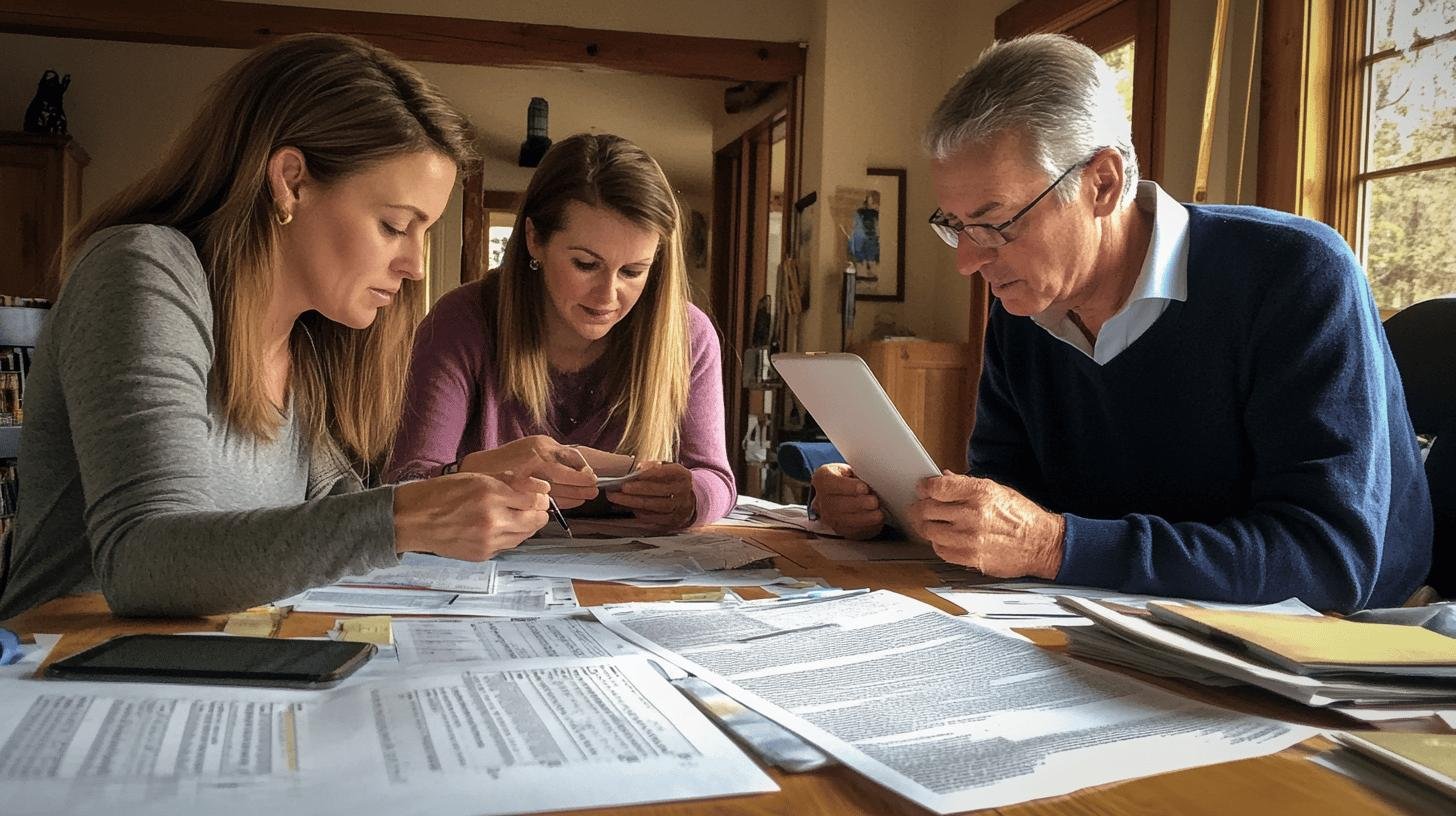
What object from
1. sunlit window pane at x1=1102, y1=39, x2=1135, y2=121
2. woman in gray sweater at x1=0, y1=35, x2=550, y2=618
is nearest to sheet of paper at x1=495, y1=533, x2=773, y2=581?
woman in gray sweater at x1=0, y1=35, x2=550, y2=618

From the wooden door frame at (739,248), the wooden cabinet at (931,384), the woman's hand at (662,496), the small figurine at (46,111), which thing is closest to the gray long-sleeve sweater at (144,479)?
the woman's hand at (662,496)

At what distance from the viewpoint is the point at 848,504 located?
1.55 metres

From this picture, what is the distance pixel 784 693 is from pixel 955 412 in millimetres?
3927

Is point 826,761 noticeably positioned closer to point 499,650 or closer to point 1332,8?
point 499,650

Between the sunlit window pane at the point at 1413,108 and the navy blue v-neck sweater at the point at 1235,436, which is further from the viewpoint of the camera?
the sunlit window pane at the point at 1413,108

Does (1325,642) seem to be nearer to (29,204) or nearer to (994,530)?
(994,530)

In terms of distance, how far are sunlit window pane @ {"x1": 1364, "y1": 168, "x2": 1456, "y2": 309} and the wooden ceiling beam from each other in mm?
3010

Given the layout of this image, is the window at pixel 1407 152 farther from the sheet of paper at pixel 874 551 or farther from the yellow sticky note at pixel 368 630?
the yellow sticky note at pixel 368 630

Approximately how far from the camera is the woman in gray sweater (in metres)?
0.95

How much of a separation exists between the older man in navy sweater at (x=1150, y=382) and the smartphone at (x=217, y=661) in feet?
A: 2.23

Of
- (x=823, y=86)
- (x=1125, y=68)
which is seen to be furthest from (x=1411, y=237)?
(x=823, y=86)

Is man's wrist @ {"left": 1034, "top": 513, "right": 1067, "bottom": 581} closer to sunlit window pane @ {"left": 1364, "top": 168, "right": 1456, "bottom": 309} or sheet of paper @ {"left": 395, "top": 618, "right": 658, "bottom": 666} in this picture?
sheet of paper @ {"left": 395, "top": 618, "right": 658, "bottom": 666}

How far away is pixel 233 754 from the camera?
0.62 metres

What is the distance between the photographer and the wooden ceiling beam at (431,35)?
4781mm
